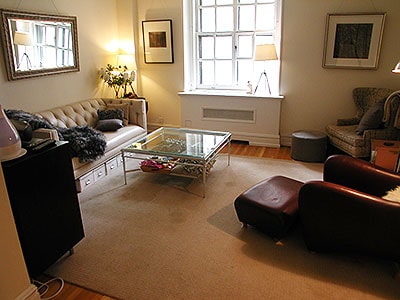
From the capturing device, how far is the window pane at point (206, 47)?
5.20m

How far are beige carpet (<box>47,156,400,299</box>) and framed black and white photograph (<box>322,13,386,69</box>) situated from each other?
2558mm

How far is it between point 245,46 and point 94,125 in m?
2.55

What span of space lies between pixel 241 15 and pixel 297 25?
92 centimetres

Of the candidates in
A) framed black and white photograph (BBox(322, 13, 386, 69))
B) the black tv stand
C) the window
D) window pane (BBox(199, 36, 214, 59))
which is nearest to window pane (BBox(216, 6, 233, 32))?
the window

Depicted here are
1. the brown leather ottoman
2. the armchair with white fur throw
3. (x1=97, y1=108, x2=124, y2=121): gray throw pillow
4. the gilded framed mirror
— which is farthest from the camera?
(x1=97, y1=108, x2=124, y2=121): gray throw pillow

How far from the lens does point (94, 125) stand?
442cm

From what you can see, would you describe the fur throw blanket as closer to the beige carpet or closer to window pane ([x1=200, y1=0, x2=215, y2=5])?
the beige carpet

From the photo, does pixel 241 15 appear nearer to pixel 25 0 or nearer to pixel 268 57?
pixel 268 57

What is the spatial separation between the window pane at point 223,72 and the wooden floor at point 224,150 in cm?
104

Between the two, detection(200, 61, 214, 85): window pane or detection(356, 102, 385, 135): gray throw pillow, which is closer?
detection(356, 102, 385, 135): gray throw pillow

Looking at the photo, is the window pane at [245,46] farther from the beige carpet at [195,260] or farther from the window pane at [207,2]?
the beige carpet at [195,260]

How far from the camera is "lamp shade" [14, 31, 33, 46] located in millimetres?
3597

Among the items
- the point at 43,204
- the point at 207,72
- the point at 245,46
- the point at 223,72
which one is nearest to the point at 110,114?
the point at 207,72

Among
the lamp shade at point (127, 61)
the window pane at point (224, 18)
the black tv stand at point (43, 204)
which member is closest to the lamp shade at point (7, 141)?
the black tv stand at point (43, 204)
